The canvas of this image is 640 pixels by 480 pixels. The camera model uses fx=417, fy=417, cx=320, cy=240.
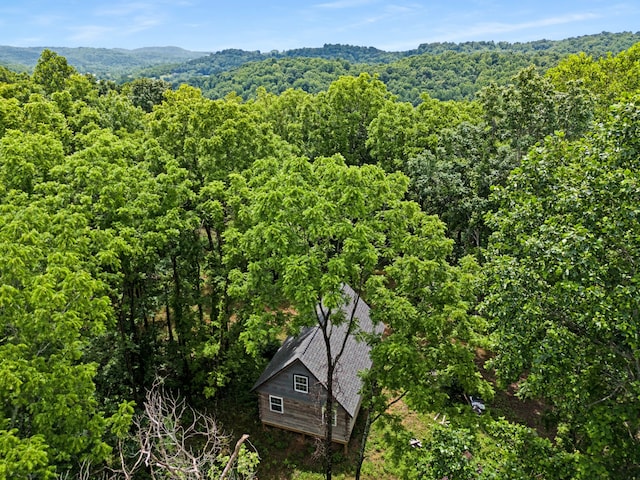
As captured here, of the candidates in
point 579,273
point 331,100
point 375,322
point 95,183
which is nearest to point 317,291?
point 375,322

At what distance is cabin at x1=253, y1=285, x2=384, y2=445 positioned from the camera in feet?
63.2

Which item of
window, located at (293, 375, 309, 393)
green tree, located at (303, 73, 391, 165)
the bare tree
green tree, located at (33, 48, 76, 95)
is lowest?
window, located at (293, 375, 309, 393)

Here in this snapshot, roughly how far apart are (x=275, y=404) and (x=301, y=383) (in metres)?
2.25

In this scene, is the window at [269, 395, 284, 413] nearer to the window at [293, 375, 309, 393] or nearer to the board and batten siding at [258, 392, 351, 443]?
the board and batten siding at [258, 392, 351, 443]

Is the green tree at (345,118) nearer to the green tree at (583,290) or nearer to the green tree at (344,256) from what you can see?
the green tree at (344,256)

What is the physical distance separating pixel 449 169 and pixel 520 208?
16.5 metres

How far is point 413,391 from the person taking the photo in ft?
44.7

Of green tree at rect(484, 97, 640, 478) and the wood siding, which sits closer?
green tree at rect(484, 97, 640, 478)

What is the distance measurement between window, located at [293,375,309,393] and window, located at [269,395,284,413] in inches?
53.7

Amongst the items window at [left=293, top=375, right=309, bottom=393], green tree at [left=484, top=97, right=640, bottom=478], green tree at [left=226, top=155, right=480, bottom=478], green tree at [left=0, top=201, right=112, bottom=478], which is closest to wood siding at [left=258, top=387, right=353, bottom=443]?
window at [left=293, top=375, right=309, bottom=393]

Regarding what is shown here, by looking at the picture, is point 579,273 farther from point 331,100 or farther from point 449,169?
point 331,100

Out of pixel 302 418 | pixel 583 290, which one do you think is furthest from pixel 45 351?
pixel 583 290

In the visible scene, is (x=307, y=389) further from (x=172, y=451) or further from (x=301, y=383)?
(x=172, y=451)

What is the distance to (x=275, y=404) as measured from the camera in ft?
68.1
